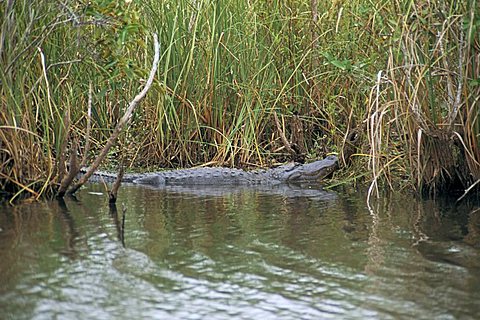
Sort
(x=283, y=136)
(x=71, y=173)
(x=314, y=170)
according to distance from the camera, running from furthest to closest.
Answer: (x=283, y=136), (x=314, y=170), (x=71, y=173)

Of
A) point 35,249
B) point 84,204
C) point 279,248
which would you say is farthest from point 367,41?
point 35,249

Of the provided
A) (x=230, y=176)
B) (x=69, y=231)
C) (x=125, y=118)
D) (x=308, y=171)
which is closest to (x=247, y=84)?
(x=230, y=176)

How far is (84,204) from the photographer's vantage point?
6234 millimetres

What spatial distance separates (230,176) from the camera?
827 cm

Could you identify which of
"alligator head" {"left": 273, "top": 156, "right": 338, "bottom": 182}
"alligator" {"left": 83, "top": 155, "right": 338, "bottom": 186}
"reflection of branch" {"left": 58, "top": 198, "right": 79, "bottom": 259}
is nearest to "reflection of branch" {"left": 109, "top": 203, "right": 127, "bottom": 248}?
"reflection of branch" {"left": 58, "top": 198, "right": 79, "bottom": 259}

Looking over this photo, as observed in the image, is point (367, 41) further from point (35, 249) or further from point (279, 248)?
point (35, 249)

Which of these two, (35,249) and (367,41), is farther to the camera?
(367,41)

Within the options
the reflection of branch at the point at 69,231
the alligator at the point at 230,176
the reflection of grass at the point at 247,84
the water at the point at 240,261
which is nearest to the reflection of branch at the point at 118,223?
the water at the point at 240,261

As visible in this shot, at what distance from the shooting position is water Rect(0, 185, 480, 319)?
11.5 ft

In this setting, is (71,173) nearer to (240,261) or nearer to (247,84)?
(240,261)

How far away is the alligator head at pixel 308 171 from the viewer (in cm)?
834

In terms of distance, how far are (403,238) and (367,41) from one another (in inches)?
128

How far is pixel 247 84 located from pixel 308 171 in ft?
3.25

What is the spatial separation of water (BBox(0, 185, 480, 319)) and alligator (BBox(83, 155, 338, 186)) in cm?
168
